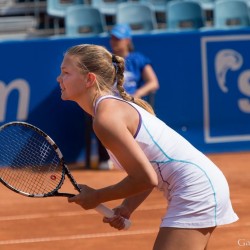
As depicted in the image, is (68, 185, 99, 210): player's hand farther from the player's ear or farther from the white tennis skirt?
the player's ear

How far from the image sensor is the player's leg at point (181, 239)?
3.30 m

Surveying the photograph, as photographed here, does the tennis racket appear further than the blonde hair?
Yes

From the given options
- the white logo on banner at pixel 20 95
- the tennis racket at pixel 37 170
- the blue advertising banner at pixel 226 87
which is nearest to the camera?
the tennis racket at pixel 37 170

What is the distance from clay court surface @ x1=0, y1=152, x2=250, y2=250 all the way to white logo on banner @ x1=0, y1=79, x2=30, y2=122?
55.7 inches

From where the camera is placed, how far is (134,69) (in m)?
9.20

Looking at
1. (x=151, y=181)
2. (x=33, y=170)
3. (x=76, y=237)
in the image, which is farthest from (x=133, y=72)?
(x=151, y=181)

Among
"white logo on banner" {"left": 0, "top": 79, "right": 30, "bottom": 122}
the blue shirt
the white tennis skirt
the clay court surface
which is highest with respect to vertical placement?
the white tennis skirt

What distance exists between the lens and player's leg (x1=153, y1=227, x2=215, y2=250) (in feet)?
10.8

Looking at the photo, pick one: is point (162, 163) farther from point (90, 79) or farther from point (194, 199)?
point (90, 79)

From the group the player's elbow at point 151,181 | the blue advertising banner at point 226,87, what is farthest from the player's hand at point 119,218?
the blue advertising banner at point 226,87

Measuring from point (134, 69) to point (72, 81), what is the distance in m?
5.91

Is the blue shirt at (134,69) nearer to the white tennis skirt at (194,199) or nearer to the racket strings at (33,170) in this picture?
the racket strings at (33,170)

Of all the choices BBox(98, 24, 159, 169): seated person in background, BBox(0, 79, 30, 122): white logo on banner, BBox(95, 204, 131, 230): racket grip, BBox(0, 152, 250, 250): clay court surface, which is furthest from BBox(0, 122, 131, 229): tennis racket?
BBox(0, 79, 30, 122): white logo on banner

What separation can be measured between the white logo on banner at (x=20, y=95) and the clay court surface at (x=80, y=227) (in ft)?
4.65
